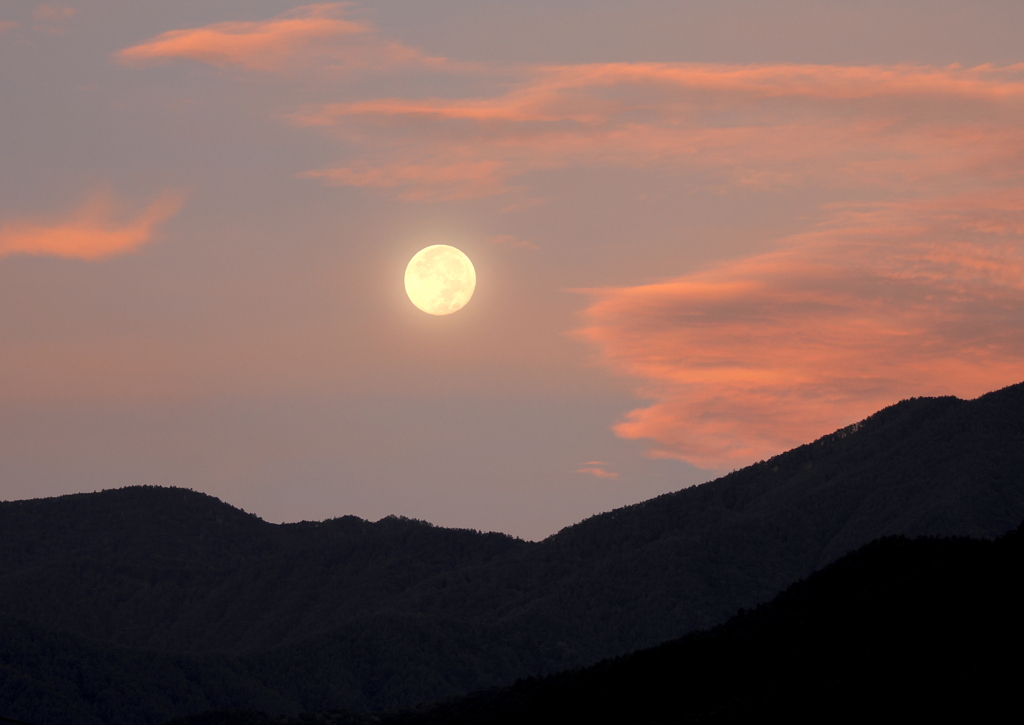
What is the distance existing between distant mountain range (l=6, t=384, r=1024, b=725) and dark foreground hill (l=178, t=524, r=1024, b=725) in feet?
124

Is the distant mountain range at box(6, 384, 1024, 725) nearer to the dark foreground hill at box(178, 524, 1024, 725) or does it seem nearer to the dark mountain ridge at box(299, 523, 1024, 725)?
the dark foreground hill at box(178, 524, 1024, 725)

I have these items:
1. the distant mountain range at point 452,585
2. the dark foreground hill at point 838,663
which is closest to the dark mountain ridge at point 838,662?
the dark foreground hill at point 838,663

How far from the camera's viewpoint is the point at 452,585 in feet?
522

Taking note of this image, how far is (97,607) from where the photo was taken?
16712cm

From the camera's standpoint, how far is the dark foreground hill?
50312mm

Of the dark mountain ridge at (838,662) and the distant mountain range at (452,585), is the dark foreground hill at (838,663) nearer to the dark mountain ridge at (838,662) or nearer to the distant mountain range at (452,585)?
the dark mountain ridge at (838,662)

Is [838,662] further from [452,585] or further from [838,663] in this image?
[452,585]

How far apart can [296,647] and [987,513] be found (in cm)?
6990

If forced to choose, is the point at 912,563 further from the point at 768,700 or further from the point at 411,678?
the point at 411,678

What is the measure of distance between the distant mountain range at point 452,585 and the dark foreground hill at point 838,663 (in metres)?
37.7

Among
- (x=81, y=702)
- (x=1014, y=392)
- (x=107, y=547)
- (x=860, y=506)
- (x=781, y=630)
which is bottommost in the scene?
(x=781, y=630)

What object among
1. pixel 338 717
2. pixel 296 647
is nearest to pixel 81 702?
pixel 296 647

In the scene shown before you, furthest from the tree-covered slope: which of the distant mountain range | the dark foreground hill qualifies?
the distant mountain range

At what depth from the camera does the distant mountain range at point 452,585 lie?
370ft
